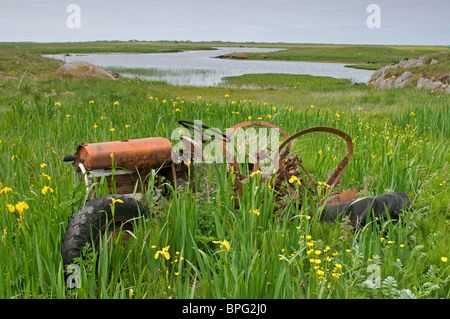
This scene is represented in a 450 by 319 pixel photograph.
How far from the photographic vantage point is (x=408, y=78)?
19031mm

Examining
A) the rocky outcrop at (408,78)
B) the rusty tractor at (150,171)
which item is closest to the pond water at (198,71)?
the rocky outcrop at (408,78)

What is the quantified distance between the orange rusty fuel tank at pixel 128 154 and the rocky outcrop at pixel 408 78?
49.5 feet

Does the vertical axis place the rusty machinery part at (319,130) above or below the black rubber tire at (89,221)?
above

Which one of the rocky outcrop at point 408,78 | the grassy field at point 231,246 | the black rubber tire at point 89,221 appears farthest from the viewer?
the rocky outcrop at point 408,78

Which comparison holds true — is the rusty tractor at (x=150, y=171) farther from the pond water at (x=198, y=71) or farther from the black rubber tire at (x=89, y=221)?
the pond water at (x=198, y=71)

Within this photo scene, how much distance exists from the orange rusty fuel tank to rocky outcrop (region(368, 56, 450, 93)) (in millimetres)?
15092

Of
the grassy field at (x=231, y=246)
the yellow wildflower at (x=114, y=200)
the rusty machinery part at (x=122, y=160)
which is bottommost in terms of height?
the grassy field at (x=231, y=246)

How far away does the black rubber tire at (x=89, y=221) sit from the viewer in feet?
7.55

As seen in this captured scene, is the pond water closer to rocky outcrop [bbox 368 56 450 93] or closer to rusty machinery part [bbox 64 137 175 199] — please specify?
rocky outcrop [bbox 368 56 450 93]

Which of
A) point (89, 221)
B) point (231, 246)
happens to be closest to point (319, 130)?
point (231, 246)

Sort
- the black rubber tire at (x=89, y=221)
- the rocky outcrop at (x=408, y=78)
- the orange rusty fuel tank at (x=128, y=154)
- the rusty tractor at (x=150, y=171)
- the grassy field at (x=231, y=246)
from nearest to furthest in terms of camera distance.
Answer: the grassy field at (x=231, y=246) < the black rubber tire at (x=89, y=221) < the rusty tractor at (x=150, y=171) < the orange rusty fuel tank at (x=128, y=154) < the rocky outcrop at (x=408, y=78)

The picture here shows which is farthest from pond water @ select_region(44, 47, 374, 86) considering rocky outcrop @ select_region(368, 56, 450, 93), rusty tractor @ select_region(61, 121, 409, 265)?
rusty tractor @ select_region(61, 121, 409, 265)

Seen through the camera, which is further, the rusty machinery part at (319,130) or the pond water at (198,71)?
the pond water at (198,71)
